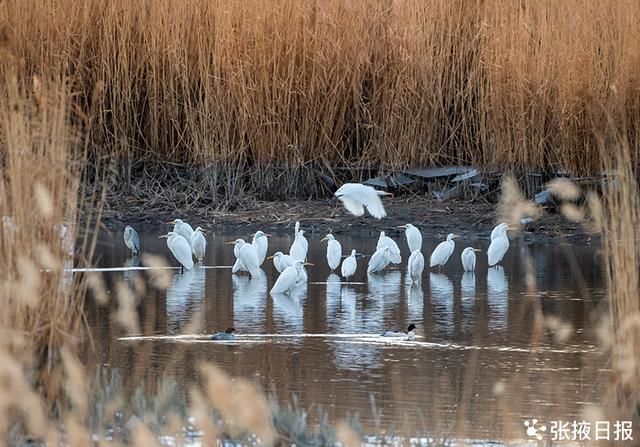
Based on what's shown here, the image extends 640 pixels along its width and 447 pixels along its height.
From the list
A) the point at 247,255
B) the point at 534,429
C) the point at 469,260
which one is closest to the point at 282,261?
the point at 247,255

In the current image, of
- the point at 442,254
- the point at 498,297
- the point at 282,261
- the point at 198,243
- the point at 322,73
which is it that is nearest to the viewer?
the point at 498,297

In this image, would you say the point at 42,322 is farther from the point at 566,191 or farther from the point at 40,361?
the point at 566,191

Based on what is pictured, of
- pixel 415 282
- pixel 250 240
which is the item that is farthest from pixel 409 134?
pixel 415 282

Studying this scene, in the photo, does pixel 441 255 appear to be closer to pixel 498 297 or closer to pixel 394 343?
pixel 498 297

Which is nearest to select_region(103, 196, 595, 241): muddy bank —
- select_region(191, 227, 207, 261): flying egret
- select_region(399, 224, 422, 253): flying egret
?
select_region(399, 224, 422, 253): flying egret

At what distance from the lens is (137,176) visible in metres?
11.9

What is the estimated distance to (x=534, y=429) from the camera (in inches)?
176

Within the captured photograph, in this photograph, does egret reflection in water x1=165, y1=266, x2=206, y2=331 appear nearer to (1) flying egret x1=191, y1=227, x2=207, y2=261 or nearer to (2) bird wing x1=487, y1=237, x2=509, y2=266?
(1) flying egret x1=191, y1=227, x2=207, y2=261

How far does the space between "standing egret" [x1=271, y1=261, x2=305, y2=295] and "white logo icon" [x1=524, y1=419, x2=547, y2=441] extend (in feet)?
11.1

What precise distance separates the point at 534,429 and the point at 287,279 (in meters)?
3.52

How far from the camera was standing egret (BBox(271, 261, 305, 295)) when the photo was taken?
782cm

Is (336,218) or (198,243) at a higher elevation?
(336,218)

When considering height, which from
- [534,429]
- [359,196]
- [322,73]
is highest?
[322,73]

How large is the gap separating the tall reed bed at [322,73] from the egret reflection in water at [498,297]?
2463mm
